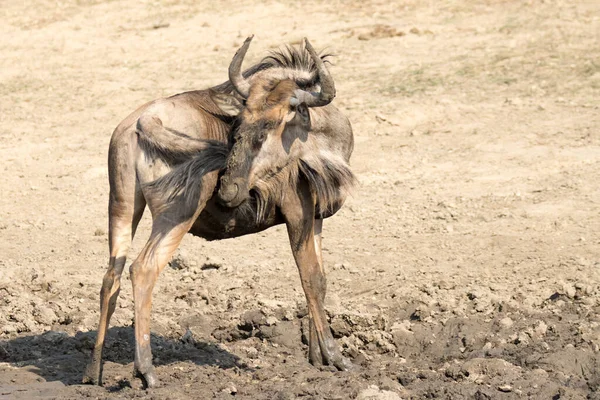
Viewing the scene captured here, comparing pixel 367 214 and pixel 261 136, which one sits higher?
pixel 261 136

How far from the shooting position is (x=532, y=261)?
8.81 metres

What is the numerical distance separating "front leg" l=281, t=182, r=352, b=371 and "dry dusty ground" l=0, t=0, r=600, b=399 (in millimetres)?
211

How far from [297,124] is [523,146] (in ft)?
15.8

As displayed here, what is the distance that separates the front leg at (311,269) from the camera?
6969 mm

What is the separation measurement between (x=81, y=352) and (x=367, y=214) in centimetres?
331

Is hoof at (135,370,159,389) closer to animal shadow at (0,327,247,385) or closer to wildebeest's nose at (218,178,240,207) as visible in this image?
animal shadow at (0,327,247,385)

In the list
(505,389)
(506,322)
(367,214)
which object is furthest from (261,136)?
(367,214)

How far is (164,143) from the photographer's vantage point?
6652mm

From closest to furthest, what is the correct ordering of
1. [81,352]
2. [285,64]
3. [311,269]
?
[311,269] → [285,64] → [81,352]

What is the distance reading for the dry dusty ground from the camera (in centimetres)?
729

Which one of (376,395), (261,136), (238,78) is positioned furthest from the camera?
(238,78)

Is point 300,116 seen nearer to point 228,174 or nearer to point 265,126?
point 265,126

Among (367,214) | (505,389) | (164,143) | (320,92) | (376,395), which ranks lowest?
(367,214)

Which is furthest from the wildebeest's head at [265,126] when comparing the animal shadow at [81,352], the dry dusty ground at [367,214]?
the animal shadow at [81,352]
